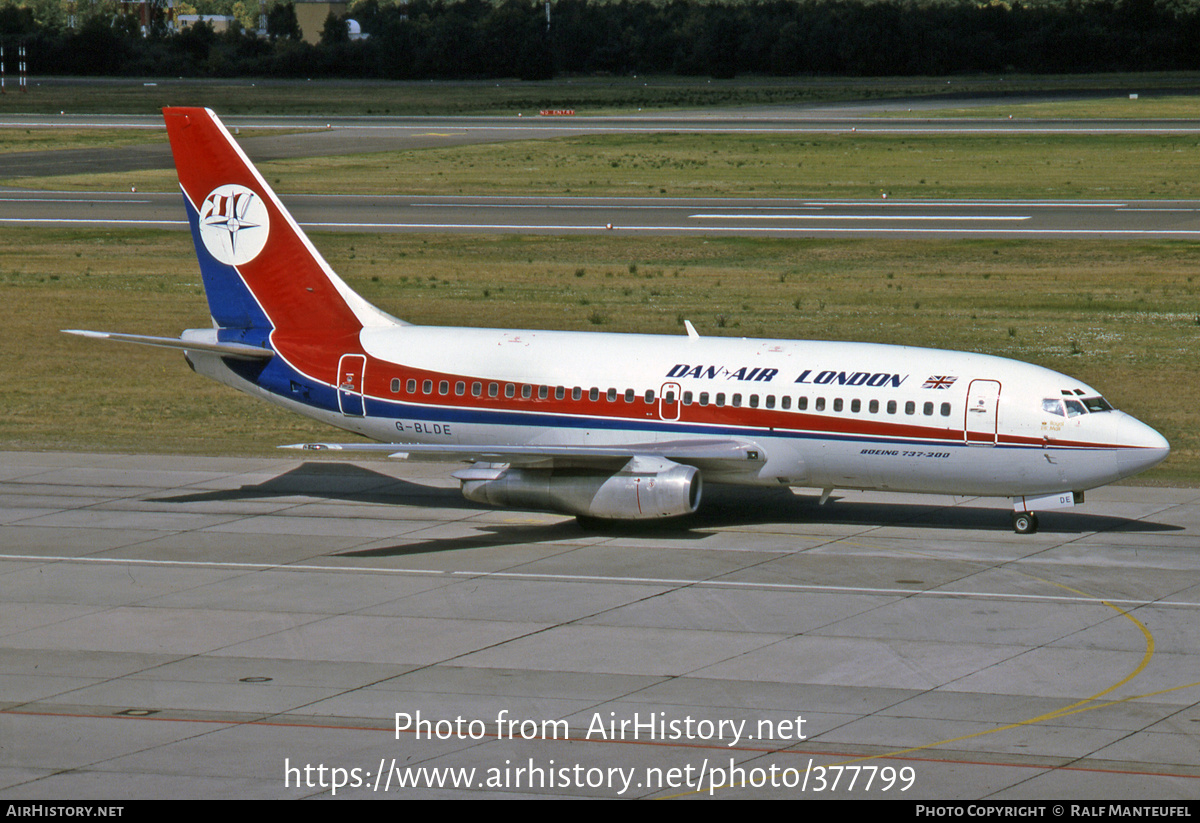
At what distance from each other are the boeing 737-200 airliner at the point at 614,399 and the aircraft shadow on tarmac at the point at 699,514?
3.72 feet

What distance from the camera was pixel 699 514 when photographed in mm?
37094

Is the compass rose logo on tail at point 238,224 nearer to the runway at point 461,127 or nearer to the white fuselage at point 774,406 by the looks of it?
the white fuselage at point 774,406

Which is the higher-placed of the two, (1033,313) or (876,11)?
(876,11)

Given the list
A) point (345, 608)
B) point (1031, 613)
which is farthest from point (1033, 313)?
point (345, 608)

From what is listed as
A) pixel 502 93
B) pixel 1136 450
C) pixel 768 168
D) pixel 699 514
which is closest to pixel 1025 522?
pixel 1136 450

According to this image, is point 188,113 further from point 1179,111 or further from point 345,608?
point 1179,111

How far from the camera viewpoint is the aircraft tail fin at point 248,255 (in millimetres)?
38188

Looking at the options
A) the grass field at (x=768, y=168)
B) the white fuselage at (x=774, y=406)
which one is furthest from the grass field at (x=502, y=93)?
the white fuselage at (x=774, y=406)

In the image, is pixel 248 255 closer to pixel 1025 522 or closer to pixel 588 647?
pixel 588 647

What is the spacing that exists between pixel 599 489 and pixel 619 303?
32.0m

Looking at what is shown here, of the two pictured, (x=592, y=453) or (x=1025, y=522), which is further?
(x=1025, y=522)

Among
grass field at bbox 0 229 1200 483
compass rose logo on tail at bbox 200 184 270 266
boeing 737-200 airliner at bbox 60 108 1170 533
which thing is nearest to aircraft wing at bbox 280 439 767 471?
boeing 737-200 airliner at bbox 60 108 1170 533

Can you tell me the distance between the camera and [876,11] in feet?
650

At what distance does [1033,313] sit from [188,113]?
120 feet
